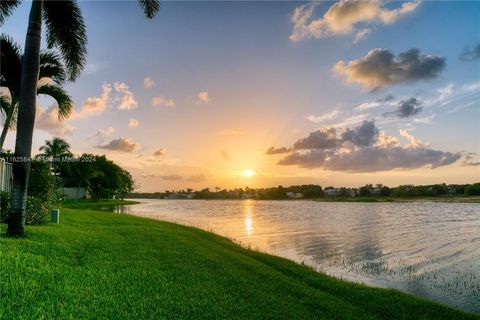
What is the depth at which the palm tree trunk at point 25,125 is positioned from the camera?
12461 millimetres

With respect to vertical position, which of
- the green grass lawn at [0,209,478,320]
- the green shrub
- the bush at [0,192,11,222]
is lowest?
the green grass lawn at [0,209,478,320]

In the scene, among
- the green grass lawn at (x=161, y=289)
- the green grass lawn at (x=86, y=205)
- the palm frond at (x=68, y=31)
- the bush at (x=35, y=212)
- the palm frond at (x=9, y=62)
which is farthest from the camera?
the green grass lawn at (x=86, y=205)

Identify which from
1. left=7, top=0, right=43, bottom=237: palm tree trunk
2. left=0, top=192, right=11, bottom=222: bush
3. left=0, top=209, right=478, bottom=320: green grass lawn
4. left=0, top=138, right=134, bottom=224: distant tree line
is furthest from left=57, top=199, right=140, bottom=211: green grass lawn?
left=0, top=209, right=478, bottom=320: green grass lawn

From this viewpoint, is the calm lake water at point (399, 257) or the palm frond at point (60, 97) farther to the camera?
the palm frond at point (60, 97)

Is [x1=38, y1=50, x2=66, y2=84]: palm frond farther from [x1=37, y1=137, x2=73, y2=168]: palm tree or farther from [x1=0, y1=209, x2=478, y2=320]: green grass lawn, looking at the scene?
[x1=37, y1=137, x2=73, y2=168]: palm tree

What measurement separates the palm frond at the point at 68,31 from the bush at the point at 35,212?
657cm

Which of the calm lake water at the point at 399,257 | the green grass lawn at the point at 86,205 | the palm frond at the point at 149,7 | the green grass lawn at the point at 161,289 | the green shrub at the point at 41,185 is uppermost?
the palm frond at the point at 149,7

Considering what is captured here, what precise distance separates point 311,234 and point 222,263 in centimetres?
1886

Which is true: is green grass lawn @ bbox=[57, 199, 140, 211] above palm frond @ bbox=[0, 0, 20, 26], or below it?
below

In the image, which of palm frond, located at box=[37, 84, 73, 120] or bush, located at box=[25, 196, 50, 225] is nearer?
bush, located at box=[25, 196, 50, 225]

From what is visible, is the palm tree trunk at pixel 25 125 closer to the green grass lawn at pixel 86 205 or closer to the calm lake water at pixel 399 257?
the calm lake water at pixel 399 257

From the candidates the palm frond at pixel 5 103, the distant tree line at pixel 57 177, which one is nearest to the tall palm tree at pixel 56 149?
the distant tree line at pixel 57 177

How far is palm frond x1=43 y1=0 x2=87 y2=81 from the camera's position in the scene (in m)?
15.4

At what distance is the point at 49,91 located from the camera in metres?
22.4
